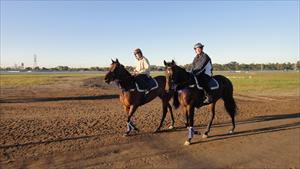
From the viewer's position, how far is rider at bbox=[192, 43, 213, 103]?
9.70 meters

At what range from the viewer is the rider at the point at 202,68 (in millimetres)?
9703

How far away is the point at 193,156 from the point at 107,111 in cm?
831

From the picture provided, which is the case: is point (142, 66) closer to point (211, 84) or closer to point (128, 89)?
point (128, 89)

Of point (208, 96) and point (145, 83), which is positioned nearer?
point (208, 96)

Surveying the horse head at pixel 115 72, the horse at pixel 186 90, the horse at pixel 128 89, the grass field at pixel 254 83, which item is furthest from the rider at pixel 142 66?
the grass field at pixel 254 83

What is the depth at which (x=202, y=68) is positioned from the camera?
973 cm

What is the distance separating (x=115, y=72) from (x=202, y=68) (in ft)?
8.52

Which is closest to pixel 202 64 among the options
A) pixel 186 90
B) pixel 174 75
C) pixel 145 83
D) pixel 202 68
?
pixel 202 68

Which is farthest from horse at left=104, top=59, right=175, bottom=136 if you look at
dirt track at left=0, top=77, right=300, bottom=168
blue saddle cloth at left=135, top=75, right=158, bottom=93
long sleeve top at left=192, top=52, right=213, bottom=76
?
long sleeve top at left=192, top=52, right=213, bottom=76

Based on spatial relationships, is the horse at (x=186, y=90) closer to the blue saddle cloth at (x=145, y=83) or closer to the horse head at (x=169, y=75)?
the horse head at (x=169, y=75)

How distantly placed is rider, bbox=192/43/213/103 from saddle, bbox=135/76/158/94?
4.95 ft

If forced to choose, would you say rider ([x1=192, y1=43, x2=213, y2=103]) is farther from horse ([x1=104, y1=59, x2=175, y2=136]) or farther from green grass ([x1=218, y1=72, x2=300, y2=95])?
green grass ([x1=218, y1=72, x2=300, y2=95])

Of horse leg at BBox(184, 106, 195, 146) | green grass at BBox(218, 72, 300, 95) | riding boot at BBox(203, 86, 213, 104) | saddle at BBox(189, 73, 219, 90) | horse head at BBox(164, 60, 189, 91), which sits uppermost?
horse head at BBox(164, 60, 189, 91)

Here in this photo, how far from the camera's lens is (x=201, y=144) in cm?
917
